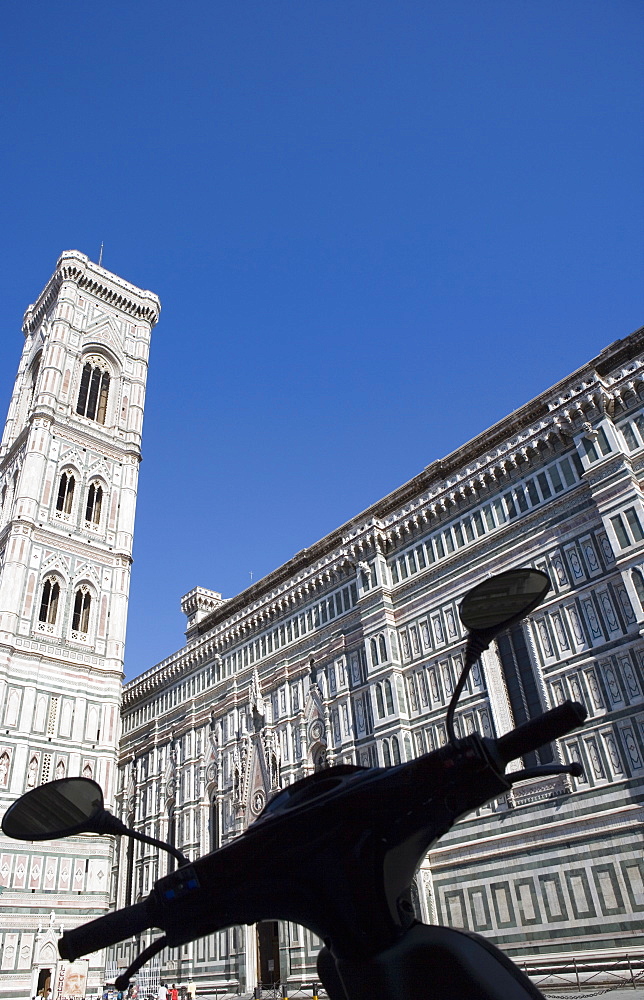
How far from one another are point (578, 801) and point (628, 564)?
6870mm

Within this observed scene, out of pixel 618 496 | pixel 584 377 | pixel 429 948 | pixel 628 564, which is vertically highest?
pixel 584 377

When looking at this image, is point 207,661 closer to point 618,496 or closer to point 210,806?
point 210,806

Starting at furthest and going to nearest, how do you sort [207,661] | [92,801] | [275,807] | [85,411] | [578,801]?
[85,411] → [207,661] → [578,801] → [275,807] → [92,801]

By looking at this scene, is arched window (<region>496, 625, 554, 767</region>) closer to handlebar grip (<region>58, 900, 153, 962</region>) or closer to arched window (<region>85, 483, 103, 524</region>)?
handlebar grip (<region>58, 900, 153, 962</region>)

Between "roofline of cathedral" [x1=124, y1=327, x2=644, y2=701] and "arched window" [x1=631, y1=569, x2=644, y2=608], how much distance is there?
571cm

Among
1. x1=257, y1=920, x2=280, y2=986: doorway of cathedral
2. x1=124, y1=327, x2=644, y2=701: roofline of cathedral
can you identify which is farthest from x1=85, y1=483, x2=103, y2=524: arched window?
x1=257, y1=920, x2=280, y2=986: doorway of cathedral

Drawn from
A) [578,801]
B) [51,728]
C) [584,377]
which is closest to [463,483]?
[584,377]

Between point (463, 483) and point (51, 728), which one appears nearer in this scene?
point (463, 483)

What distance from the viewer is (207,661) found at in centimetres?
3669

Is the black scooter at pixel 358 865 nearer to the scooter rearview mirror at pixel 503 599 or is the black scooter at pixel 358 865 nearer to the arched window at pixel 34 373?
the scooter rearview mirror at pixel 503 599

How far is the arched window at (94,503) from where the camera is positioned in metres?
38.2

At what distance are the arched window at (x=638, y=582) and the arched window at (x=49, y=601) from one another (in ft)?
86.6

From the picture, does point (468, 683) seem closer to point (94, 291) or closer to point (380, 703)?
point (380, 703)

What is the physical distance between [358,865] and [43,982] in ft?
102
